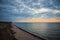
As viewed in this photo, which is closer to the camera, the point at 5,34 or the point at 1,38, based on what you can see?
the point at 1,38

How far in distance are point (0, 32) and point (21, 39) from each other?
7.24 feet

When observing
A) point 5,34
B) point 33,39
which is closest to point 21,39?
point 33,39

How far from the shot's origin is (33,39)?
15.7ft

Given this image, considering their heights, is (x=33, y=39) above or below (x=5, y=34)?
below

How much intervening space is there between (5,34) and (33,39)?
1.98 meters

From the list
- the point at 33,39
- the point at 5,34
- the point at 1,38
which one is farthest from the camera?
the point at 33,39

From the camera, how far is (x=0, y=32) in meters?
2.81

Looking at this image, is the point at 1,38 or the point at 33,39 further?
the point at 33,39

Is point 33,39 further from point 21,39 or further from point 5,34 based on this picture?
point 5,34

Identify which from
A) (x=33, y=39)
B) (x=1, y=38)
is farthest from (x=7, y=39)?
(x=33, y=39)

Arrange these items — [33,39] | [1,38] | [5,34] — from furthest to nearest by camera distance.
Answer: [33,39] → [5,34] → [1,38]

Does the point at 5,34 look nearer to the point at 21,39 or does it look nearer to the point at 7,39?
the point at 7,39

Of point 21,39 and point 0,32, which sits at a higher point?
point 0,32

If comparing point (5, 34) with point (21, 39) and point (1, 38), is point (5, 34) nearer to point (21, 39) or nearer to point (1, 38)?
point (1, 38)
